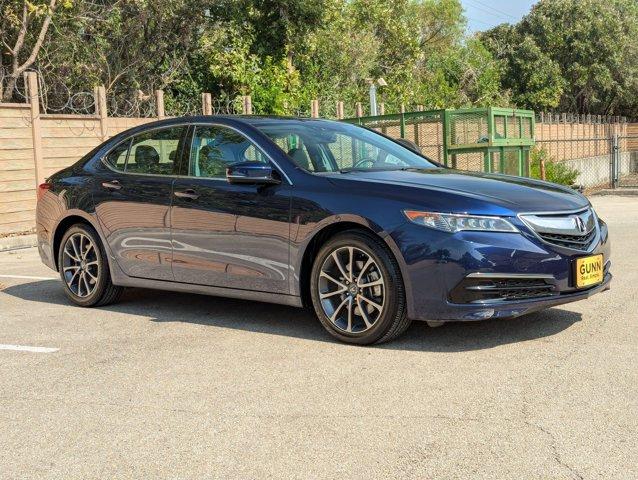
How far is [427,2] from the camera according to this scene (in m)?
57.5

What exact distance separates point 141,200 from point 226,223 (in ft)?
3.25

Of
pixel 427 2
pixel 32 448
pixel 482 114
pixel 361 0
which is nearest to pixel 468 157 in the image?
pixel 482 114

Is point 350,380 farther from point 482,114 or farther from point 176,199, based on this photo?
point 482,114

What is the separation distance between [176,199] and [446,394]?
9.65ft

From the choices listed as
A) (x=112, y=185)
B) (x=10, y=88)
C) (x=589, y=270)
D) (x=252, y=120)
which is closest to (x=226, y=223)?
(x=252, y=120)

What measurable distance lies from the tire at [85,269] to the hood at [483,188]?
246cm

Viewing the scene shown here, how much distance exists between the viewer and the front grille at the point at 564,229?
5.30 metres

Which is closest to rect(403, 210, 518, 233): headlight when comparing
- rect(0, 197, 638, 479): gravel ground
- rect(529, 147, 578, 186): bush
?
rect(0, 197, 638, 479): gravel ground

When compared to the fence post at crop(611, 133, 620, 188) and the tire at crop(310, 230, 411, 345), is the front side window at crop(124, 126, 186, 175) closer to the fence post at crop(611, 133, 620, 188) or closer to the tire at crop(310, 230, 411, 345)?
the tire at crop(310, 230, 411, 345)

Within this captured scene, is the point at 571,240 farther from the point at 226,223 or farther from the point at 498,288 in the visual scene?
the point at 226,223

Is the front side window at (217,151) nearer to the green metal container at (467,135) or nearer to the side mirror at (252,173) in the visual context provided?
the side mirror at (252,173)

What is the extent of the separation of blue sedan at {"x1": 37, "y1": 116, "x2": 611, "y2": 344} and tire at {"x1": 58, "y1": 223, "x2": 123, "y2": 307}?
1 cm

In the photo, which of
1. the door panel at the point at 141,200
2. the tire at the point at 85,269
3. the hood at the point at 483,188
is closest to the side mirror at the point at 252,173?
the hood at the point at 483,188

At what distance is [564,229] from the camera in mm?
5426
